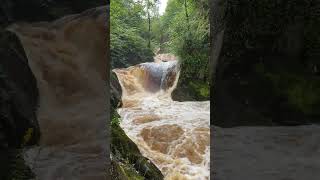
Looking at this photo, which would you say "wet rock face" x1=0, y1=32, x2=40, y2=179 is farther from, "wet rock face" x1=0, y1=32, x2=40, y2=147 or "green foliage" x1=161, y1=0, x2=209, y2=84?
"green foliage" x1=161, y1=0, x2=209, y2=84

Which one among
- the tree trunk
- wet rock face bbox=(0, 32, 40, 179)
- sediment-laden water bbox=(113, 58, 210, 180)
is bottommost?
sediment-laden water bbox=(113, 58, 210, 180)

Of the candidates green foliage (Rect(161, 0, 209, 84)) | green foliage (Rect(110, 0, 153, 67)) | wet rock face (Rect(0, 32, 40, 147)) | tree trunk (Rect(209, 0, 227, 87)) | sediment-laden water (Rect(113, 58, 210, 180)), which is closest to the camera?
wet rock face (Rect(0, 32, 40, 147))

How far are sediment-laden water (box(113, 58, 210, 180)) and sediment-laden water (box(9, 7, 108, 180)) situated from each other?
4157 millimetres

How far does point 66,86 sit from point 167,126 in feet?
19.5

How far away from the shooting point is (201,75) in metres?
12.6

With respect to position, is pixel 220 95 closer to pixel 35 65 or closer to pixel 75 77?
pixel 75 77

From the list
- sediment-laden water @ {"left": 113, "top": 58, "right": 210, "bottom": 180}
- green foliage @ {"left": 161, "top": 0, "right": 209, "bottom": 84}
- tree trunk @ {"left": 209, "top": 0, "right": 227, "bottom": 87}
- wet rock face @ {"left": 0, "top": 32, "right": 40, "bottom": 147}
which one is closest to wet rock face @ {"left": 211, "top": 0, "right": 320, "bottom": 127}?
tree trunk @ {"left": 209, "top": 0, "right": 227, "bottom": 87}

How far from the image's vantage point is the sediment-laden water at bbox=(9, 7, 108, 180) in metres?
2.97

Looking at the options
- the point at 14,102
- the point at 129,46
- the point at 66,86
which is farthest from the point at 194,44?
the point at 14,102

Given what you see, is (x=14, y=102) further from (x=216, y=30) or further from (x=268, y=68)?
(x=268, y=68)

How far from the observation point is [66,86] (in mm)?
2977

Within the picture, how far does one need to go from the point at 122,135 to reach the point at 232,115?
11.6ft

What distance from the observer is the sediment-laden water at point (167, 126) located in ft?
24.1

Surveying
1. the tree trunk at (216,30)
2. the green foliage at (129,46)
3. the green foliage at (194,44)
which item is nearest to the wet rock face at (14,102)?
the tree trunk at (216,30)
